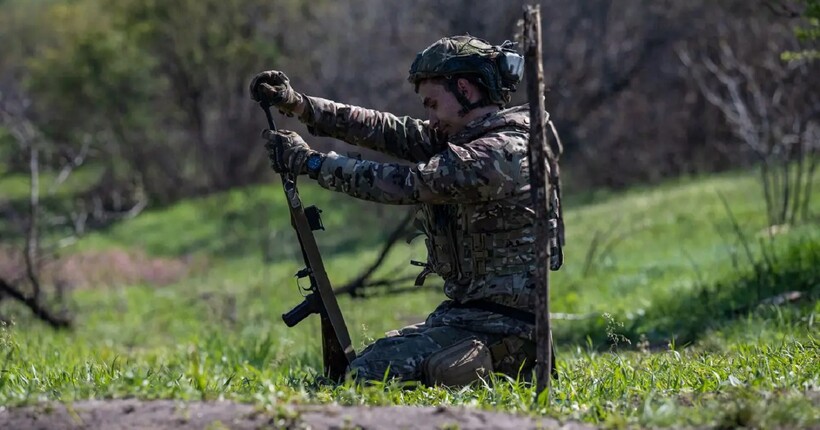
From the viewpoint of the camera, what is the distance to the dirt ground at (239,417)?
4230 mm

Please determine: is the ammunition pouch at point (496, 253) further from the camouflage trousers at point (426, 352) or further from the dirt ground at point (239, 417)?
the dirt ground at point (239, 417)

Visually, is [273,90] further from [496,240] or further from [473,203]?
[496,240]

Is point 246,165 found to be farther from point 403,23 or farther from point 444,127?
point 444,127

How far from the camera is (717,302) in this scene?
32.4ft

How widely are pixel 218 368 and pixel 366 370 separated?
7.01ft

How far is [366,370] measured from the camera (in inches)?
219

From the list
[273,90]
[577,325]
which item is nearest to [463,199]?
[273,90]

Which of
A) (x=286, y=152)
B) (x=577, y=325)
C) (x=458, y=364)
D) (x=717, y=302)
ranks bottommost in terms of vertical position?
(x=577, y=325)

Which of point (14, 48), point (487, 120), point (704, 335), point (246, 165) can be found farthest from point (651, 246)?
point (14, 48)

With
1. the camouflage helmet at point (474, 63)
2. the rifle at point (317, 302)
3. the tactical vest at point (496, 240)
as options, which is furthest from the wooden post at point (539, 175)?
the rifle at point (317, 302)

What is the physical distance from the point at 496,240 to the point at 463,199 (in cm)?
34

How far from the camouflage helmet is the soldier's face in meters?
0.07

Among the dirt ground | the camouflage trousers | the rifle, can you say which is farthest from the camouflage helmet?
the dirt ground

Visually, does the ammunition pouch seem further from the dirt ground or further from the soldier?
the dirt ground
